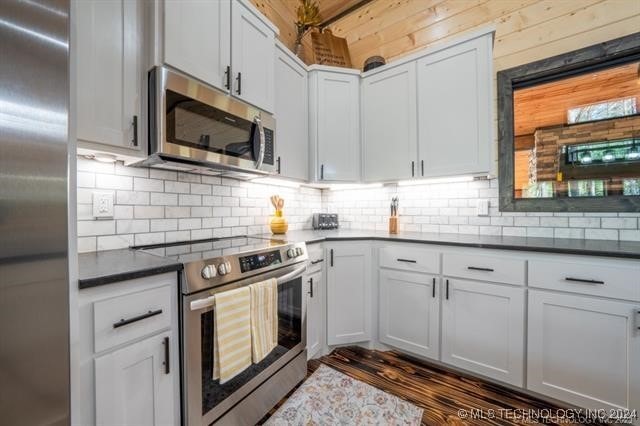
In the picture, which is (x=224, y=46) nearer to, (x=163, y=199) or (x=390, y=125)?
(x=163, y=199)

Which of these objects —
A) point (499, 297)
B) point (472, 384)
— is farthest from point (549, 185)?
point (472, 384)

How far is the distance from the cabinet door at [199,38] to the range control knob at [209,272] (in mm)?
1045

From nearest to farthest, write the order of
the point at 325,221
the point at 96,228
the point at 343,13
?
the point at 96,228, the point at 325,221, the point at 343,13

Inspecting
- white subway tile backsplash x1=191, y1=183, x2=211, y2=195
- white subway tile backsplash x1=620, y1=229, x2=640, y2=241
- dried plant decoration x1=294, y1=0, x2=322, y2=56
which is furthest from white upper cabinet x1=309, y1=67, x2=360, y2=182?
white subway tile backsplash x1=620, y1=229, x2=640, y2=241

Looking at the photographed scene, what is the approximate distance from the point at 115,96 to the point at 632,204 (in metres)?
3.08

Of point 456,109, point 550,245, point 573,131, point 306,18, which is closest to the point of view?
point 550,245

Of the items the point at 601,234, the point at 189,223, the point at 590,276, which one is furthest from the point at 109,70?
the point at 601,234

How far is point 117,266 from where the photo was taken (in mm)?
1022

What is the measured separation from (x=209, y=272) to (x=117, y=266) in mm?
336

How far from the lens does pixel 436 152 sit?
7.03ft

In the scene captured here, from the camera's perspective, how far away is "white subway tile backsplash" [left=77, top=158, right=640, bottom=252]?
142 cm

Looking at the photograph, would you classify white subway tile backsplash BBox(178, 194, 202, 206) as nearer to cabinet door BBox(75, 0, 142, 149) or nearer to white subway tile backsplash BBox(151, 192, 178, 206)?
white subway tile backsplash BBox(151, 192, 178, 206)

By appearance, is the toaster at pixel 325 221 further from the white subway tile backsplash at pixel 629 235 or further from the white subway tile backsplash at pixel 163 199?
the white subway tile backsplash at pixel 629 235

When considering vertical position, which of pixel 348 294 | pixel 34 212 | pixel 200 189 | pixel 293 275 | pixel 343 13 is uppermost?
pixel 343 13
